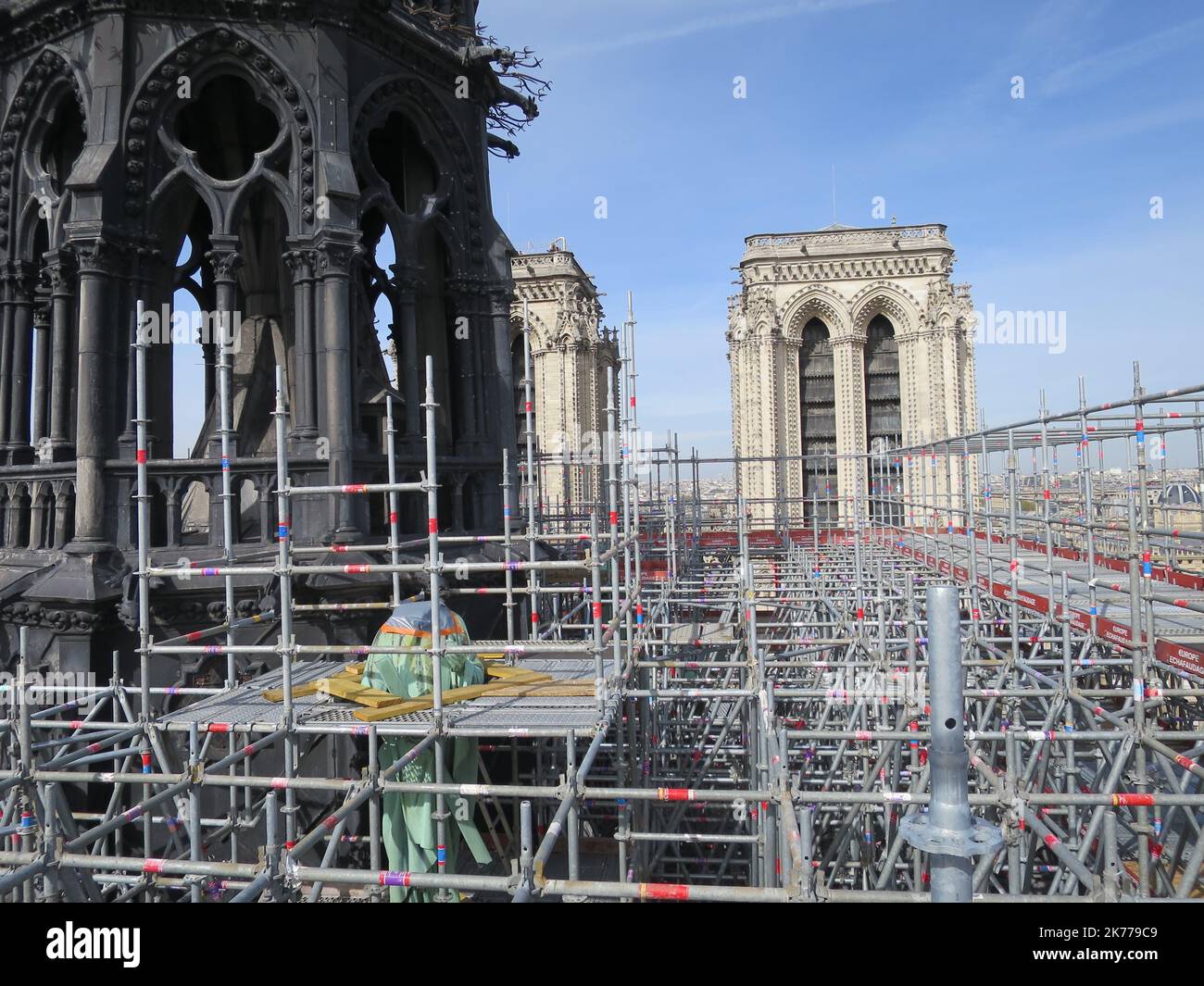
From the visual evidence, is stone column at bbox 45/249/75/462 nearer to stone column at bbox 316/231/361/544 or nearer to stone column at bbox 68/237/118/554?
stone column at bbox 68/237/118/554

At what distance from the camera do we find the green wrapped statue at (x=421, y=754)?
7.15m

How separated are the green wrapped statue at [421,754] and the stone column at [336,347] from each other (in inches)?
174

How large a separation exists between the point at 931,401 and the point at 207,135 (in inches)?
1158

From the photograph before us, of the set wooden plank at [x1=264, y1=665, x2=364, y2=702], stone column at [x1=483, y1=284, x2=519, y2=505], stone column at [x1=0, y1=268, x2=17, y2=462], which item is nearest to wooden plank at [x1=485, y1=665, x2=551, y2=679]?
wooden plank at [x1=264, y1=665, x2=364, y2=702]

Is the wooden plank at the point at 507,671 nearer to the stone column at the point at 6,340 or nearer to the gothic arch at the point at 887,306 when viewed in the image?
the stone column at the point at 6,340

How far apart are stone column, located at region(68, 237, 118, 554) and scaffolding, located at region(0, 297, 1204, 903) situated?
5.07ft

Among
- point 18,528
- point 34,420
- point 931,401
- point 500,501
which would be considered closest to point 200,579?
point 18,528

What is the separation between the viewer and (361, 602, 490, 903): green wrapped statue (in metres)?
7.15

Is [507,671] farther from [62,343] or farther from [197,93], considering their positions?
[197,93]

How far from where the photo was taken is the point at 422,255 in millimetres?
15016

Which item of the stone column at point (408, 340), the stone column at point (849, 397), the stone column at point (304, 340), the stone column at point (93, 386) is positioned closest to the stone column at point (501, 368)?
the stone column at point (408, 340)
